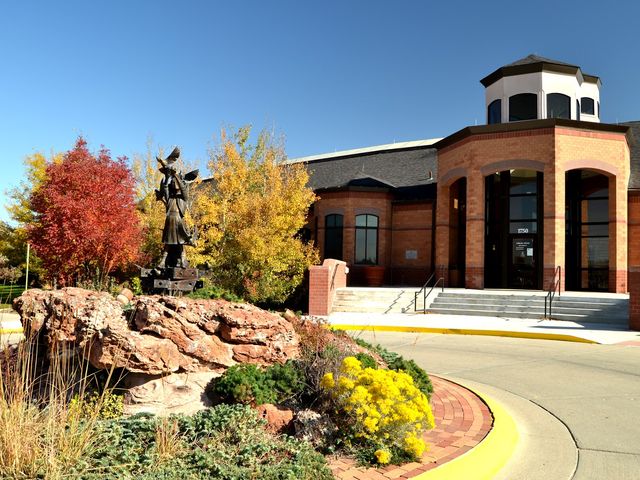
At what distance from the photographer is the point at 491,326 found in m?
15.1

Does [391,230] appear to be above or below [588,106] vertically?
below

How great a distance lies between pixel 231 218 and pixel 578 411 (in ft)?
51.1

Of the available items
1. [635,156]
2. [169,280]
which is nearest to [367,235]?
[635,156]

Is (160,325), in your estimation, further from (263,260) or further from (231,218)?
(231,218)

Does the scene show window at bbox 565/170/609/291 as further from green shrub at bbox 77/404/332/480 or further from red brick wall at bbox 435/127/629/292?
green shrub at bbox 77/404/332/480

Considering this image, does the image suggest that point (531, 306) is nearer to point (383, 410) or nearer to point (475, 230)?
point (475, 230)

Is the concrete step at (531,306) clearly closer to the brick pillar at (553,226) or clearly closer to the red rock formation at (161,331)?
the brick pillar at (553,226)

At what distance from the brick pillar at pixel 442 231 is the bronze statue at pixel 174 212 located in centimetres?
1738

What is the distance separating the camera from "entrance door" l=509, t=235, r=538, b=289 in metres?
22.8

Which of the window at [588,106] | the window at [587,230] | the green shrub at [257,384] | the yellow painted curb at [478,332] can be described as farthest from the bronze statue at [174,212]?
the window at [588,106]

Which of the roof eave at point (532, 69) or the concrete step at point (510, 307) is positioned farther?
the roof eave at point (532, 69)

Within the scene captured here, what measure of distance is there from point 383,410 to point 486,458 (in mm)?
1146

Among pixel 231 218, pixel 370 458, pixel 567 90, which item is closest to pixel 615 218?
pixel 567 90

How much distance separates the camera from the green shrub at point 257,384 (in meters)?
4.80
